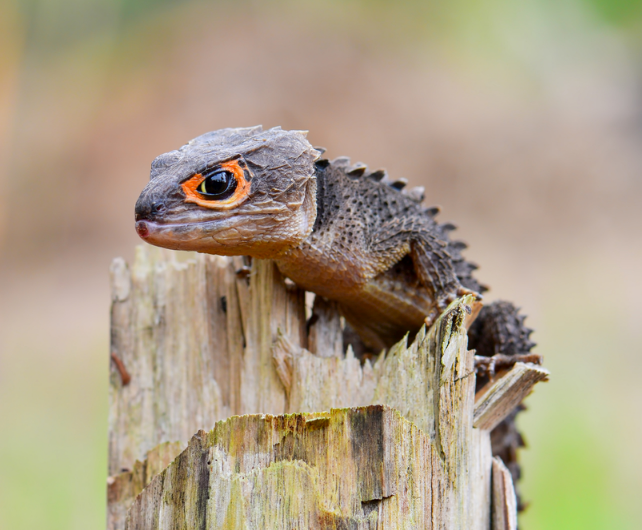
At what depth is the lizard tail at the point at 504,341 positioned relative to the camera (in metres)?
3.48

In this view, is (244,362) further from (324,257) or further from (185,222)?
(185,222)

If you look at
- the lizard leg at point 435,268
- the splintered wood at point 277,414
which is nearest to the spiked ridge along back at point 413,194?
the lizard leg at point 435,268

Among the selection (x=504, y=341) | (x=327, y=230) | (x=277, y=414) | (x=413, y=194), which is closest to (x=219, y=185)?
(x=327, y=230)

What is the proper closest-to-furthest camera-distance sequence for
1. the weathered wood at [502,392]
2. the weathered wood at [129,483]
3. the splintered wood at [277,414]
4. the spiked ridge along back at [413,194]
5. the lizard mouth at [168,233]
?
the splintered wood at [277,414] → the lizard mouth at [168,233] → the weathered wood at [502,392] → the weathered wood at [129,483] → the spiked ridge along back at [413,194]

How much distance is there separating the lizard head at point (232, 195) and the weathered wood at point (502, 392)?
3.97ft

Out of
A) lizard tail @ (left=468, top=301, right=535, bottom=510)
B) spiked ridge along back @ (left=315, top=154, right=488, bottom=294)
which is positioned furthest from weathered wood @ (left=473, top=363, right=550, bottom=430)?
spiked ridge along back @ (left=315, top=154, right=488, bottom=294)

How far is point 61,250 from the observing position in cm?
885

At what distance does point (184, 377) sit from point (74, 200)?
673 centimetres

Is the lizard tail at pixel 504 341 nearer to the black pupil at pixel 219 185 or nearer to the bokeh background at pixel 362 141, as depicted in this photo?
the black pupil at pixel 219 185

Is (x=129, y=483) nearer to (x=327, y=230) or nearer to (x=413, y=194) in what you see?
(x=327, y=230)

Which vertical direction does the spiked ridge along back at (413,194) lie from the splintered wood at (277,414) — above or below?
above

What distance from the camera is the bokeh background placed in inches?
265

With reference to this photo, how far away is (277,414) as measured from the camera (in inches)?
115

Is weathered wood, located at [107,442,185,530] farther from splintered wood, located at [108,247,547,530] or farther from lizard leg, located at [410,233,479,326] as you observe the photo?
lizard leg, located at [410,233,479,326]
